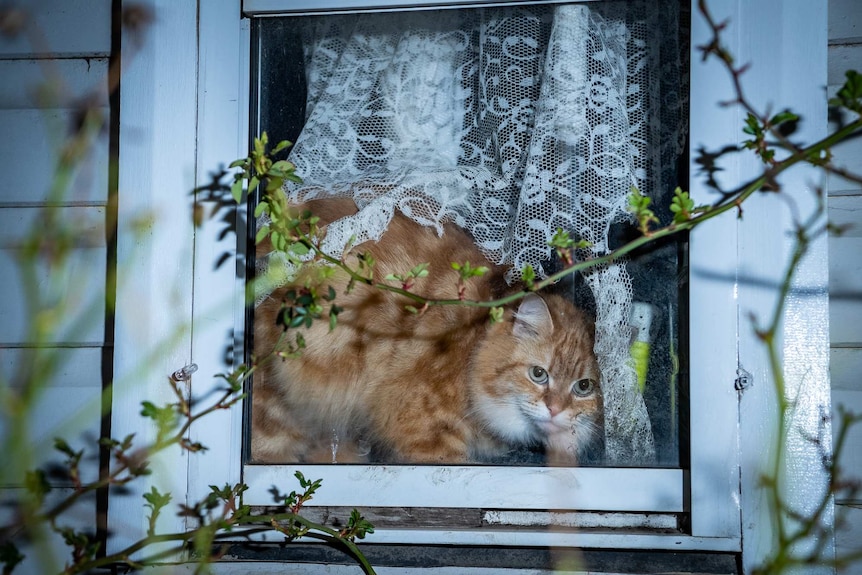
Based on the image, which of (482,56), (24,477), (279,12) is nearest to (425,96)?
(482,56)

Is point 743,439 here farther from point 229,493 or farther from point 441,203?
point 229,493

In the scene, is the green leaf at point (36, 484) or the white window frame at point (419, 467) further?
the white window frame at point (419, 467)

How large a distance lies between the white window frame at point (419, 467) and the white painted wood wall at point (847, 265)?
0.13 m

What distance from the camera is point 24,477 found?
2.04 ft

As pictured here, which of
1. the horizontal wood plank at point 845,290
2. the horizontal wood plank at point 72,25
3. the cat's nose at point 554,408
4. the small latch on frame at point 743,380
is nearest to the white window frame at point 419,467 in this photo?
the small latch on frame at point 743,380

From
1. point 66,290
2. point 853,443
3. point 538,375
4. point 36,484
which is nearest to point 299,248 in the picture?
point 36,484

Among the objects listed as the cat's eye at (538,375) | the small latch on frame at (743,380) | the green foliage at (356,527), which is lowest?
the green foliage at (356,527)

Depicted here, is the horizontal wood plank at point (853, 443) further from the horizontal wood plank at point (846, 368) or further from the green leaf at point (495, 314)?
the green leaf at point (495, 314)

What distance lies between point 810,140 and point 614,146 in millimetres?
276

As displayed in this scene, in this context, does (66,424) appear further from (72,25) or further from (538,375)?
(538,375)

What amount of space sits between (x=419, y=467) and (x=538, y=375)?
48 cm

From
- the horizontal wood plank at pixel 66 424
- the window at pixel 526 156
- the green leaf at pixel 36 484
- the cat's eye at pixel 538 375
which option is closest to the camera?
the green leaf at pixel 36 484

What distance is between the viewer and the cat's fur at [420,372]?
3.81 ft

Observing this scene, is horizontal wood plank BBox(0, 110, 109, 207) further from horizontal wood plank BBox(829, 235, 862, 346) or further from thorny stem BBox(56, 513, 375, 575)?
horizontal wood plank BBox(829, 235, 862, 346)
